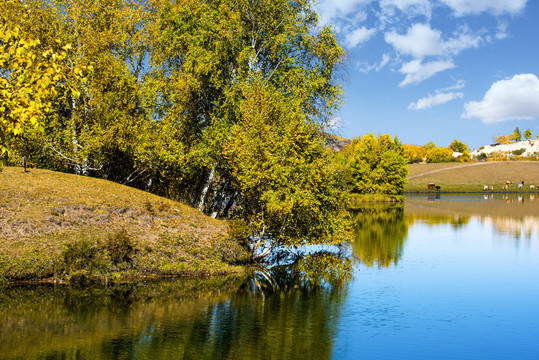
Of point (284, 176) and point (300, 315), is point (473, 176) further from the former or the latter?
point (300, 315)

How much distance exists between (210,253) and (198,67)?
14864 mm

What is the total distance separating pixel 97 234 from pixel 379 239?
86.9 ft

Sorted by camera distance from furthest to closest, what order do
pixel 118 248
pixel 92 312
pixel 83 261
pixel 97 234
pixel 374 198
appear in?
1. pixel 374 198
2. pixel 97 234
3. pixel 118 248
4. pixel 83 261
5. pixel 92 312

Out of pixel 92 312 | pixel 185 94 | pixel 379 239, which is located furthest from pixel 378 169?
pixel 92 312

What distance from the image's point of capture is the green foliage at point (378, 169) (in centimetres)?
10200

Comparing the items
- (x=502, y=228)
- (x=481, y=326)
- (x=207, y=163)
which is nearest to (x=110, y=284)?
(x=207, y=163)

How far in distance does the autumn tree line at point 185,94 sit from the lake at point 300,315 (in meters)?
5.81

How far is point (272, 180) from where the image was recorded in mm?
29391

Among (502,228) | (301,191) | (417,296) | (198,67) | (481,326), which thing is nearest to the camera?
(481,326)

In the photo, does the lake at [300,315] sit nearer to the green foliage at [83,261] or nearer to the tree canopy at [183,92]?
the green foliage at [83,261]

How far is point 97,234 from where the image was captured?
2789cm

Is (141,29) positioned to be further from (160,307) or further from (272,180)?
(160,307)

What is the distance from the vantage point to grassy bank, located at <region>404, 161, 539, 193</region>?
155875 mm

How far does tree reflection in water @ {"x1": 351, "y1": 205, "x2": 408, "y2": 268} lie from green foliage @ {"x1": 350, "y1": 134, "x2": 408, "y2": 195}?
36.6 meters
